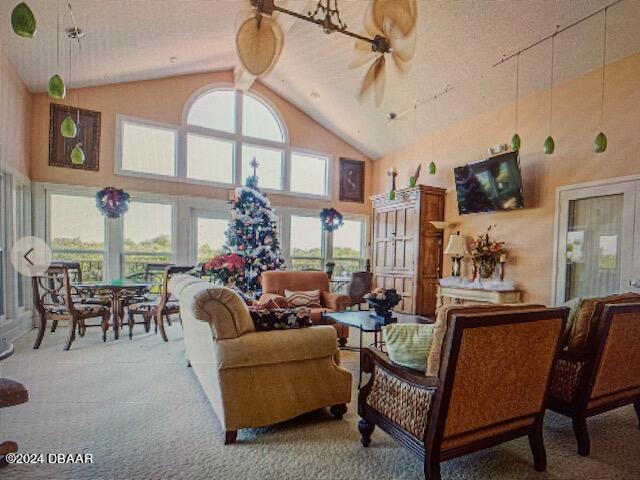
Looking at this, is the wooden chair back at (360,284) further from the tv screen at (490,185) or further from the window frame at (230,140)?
the window frame at (230,140)

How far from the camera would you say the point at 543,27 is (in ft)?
12.4

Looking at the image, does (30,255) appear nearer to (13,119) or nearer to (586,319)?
(13,119)

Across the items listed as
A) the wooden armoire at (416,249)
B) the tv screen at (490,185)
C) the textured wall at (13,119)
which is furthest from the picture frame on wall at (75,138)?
the tv screen at (490,185)

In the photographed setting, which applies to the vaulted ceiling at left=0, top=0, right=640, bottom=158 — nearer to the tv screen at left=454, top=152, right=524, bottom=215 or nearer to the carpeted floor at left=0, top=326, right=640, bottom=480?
the tv screen at left=454, top=152, right=524, bottom=215

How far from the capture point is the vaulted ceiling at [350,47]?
3.61 metres

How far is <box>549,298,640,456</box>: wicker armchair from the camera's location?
2037 millimetres

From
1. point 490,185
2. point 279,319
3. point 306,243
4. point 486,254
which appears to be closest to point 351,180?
point 306,243

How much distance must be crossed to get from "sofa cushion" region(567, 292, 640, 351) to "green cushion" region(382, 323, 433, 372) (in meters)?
1.07

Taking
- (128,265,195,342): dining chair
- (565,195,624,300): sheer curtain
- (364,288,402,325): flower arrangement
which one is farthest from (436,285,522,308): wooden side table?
(128,265,195,342): dining chair

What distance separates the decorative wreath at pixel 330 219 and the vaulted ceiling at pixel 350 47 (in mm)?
2003

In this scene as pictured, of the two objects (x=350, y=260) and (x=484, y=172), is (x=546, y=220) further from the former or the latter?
(x=350, y=260)

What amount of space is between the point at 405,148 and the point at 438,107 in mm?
1406

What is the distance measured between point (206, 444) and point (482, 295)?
4.11 m

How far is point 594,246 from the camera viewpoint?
4039mm
